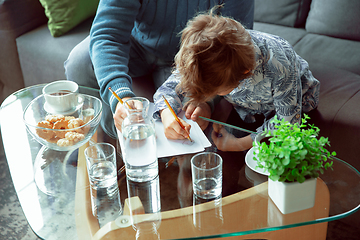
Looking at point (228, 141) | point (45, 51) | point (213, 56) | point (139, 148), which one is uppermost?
point (213, 56)

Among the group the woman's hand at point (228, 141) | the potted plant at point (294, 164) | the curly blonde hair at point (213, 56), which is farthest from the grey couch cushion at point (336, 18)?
the potted plant at point (294, 164)

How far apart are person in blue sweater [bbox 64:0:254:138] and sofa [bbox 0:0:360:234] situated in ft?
1.44

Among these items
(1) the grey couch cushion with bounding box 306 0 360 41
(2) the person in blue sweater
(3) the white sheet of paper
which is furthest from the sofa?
(3) the white sheet of paper

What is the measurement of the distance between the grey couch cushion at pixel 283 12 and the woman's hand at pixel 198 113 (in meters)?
0.96

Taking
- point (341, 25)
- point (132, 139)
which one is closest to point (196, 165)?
point (132, 139)

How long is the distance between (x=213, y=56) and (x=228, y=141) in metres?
0.26

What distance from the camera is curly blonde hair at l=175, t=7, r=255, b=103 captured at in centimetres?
94

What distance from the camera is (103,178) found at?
90 centimetres

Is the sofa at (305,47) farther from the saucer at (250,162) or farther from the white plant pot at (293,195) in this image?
the white plant pot at (293,195)

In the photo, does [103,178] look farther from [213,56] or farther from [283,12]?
[283,12]

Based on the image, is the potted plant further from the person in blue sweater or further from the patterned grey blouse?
the person in blue sweater

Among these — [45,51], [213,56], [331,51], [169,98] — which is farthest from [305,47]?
[45,51]

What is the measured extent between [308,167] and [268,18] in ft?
4.68

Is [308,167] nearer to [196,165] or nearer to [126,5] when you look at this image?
[196,165]
